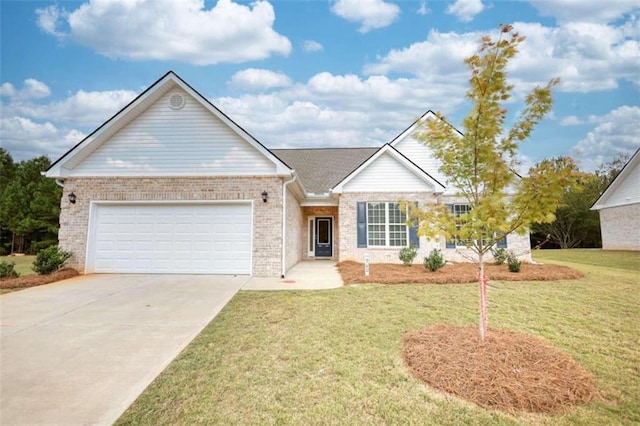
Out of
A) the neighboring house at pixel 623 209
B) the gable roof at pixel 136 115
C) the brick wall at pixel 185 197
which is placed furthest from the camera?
the neighboring house at pixel 623 209

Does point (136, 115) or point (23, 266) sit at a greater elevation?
point (136, 115)

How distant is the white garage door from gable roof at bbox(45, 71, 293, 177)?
176 centimetres

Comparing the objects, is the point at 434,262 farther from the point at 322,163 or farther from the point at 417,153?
the point at 322,163

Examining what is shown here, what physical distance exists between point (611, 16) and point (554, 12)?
12.6 feet

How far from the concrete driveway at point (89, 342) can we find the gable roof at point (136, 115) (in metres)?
4.31

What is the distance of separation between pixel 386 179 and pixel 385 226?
2.14 metres

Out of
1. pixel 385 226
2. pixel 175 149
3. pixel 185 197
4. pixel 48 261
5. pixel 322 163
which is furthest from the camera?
pixel 322 163

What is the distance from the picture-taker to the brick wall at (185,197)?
33.4 feet

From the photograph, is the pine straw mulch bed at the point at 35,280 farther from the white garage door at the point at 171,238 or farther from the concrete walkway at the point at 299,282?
the concrete walkway at the point at 299,282

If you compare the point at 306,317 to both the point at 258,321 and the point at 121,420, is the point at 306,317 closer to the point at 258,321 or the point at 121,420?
the point at 258,321

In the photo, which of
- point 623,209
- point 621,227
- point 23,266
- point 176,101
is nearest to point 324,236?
point 176,101

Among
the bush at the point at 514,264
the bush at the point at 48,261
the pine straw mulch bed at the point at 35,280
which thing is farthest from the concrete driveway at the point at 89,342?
the bush at the point at 514,264

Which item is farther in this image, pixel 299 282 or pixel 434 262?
pixel 434 262

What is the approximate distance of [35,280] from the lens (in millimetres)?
8680
